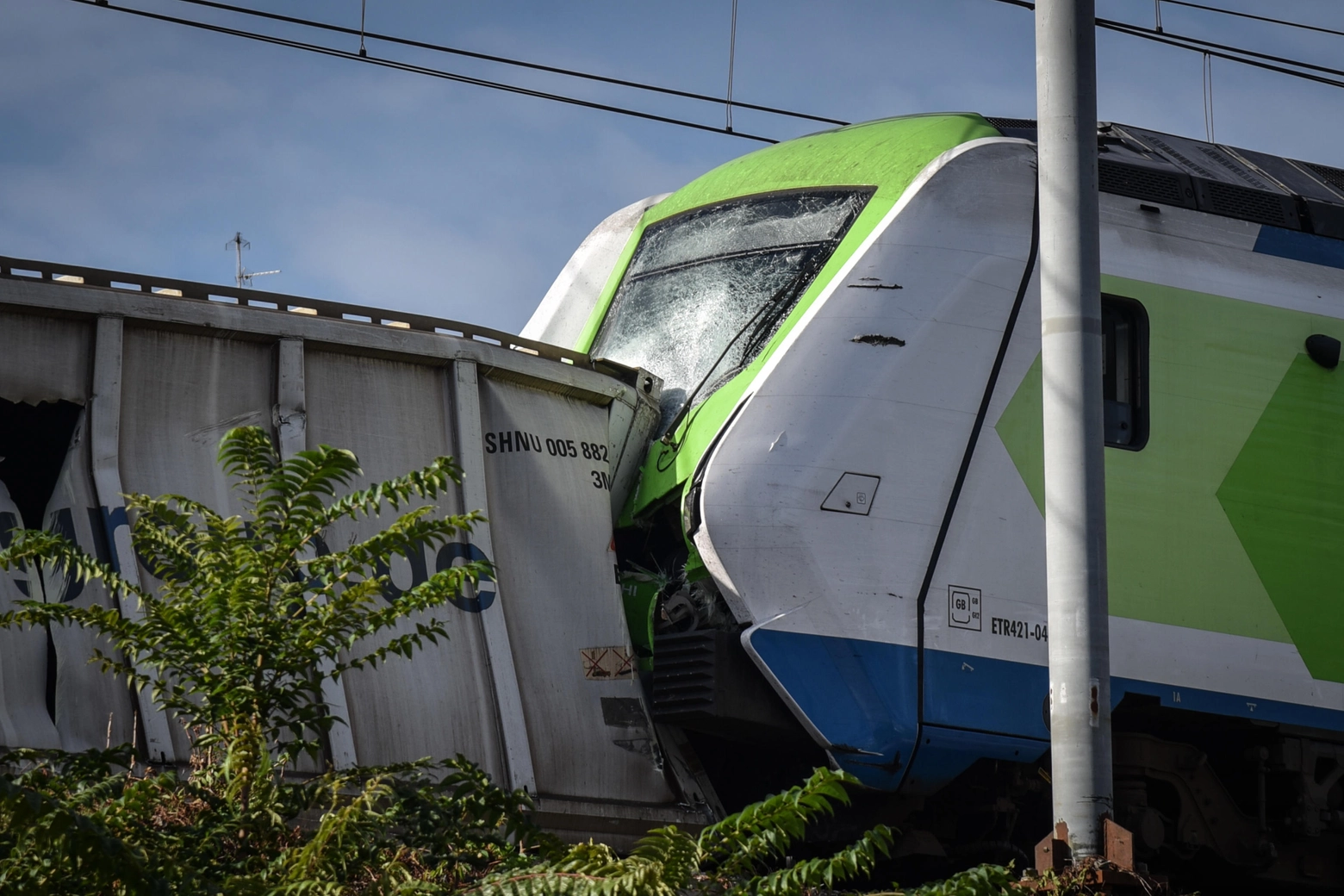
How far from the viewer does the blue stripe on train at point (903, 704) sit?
7.09 meters

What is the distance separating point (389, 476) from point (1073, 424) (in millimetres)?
3249

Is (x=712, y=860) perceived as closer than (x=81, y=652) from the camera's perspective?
Yes

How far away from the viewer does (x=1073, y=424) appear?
556cm

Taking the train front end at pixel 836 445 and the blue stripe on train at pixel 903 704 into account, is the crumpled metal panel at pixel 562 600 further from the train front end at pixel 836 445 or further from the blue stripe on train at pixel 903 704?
the blue stripe on train at pixel 903 704

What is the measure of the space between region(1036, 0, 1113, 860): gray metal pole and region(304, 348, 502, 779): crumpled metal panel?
2.72 m

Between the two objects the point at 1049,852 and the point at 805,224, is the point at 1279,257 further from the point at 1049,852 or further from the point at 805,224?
the point at 1049,852

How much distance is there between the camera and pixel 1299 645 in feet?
26.9

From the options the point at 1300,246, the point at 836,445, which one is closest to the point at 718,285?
the point at 836,445

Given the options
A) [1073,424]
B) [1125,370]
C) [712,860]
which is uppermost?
[1125,370]

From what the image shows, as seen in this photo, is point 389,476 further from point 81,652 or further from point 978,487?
point 978,487

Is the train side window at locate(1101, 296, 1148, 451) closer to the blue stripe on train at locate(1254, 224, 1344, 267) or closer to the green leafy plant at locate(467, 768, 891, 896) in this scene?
the blue stripe on train at locate(1254, 224, 1344, 267)

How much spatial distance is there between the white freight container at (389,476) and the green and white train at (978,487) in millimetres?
379

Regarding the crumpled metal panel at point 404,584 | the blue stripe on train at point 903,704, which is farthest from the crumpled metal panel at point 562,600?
the blue stripe on train at point 903,704

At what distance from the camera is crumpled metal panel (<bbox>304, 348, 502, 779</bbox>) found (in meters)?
6.75
